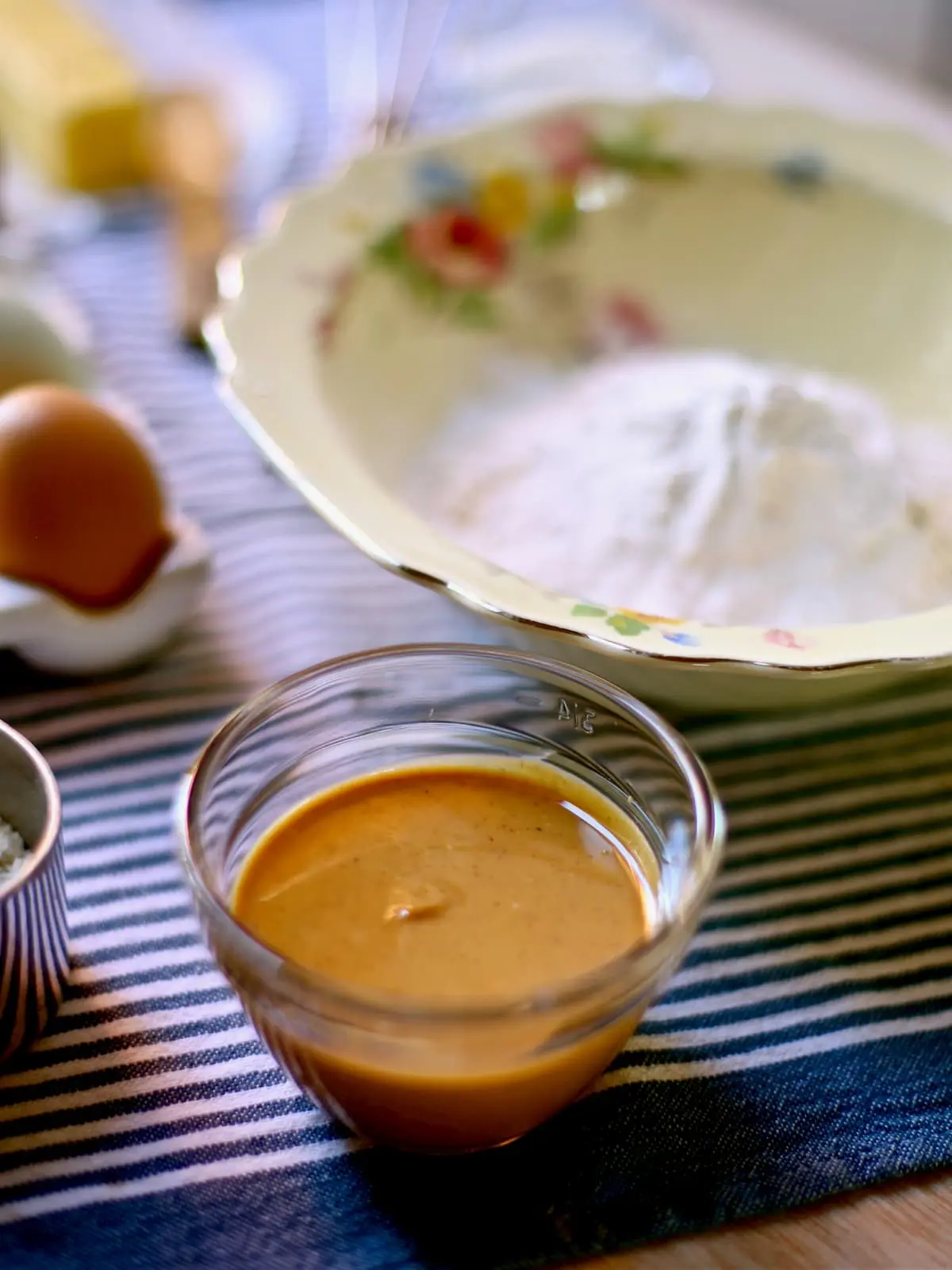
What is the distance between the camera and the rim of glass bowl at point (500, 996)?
42 cm

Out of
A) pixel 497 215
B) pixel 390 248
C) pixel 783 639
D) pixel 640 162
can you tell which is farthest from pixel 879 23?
pixel 783 639

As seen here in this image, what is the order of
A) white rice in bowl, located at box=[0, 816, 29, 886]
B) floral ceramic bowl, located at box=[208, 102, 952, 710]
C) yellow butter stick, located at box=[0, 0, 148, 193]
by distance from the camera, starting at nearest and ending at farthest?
white rice in bowl, located at box=[0, 816, 29, 886], floral ceramic bowl, located at box=[208, 102, 952, 710], yellow butter stick, located at box=[0, 0, 148, 193]

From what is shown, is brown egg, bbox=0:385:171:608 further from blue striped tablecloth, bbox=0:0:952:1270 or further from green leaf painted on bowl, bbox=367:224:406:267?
green leaf painted on bowl, bbox=367:224:406:267

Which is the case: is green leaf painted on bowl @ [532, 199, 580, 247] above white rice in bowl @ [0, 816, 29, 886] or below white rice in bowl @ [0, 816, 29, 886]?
above

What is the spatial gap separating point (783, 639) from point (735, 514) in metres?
0.14

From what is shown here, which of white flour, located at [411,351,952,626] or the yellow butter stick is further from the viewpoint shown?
the yellow butter stick

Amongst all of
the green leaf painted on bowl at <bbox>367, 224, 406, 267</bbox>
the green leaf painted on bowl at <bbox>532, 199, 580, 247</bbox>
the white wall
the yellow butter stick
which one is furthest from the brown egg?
the white wall

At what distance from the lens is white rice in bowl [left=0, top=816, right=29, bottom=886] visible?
1.72 feet

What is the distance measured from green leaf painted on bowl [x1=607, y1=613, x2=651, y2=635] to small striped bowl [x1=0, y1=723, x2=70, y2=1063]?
250mm

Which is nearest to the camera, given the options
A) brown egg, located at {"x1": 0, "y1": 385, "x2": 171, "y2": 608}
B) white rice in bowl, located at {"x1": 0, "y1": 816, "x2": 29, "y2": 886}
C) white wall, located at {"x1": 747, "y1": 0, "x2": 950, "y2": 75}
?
white rice in bowl, located at {"x1": 0, "y1": 816, "x2": 29, "y2": 886}

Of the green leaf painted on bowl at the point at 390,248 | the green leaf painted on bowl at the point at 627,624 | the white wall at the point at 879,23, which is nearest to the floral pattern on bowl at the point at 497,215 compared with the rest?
the green leaf painted on bowl at the point at 390,248

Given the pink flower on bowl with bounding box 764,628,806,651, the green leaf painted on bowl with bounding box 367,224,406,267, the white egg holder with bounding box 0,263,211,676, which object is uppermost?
the green leaf painted on bowl with bounding box 367,224,406,267

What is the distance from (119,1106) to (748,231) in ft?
2.58

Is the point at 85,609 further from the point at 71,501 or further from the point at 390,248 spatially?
the point at 390,248
